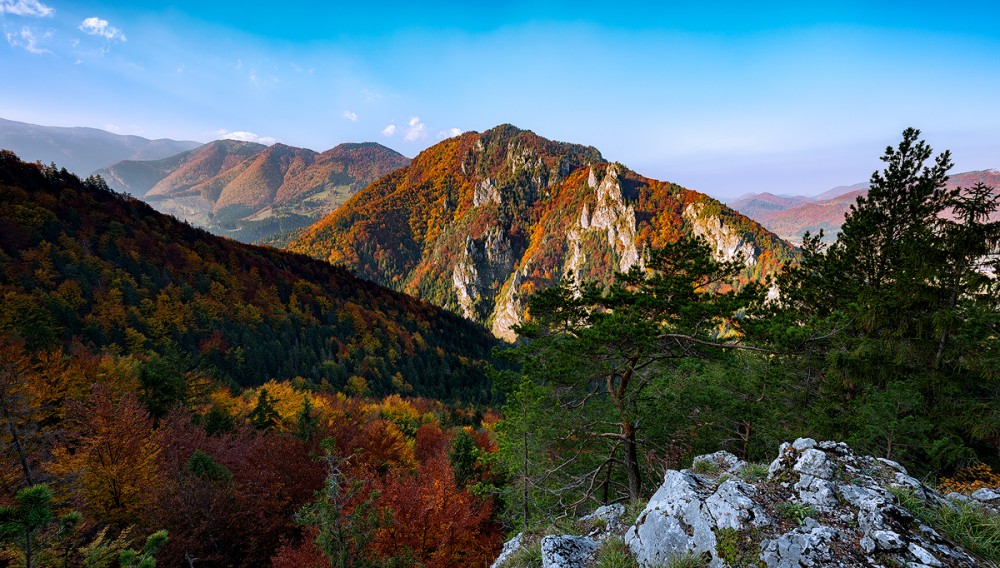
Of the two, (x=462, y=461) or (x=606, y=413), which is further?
(x=462, y=461)

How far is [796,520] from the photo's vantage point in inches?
195

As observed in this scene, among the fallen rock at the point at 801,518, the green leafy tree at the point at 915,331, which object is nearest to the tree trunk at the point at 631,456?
the green leafy tree at the point at 915,331

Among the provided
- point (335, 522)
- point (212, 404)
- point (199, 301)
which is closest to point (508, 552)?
point (335, 522)

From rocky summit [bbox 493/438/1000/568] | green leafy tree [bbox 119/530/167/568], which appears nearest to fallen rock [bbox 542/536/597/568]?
rocky summit [bbox 493/438/1000/568]

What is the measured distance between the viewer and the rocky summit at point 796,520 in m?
4.24

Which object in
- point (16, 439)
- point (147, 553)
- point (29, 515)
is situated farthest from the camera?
point (16, 439)

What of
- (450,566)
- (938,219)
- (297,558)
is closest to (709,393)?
(938,219)

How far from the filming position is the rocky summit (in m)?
4.24

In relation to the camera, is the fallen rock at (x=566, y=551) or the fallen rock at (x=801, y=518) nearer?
the fallen rock at (x=801, y=518)

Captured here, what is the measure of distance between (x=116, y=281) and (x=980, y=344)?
105 meters

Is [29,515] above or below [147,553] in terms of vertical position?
above

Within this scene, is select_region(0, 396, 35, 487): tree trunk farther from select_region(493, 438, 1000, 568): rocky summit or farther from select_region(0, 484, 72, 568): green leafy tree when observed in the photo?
select_region(493, 438, 1000, 568): rocky summit

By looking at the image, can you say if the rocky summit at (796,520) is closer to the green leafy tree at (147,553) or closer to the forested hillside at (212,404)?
the green leafy tree at (147,553)

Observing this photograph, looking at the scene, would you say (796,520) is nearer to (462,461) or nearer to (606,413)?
(606,413)
